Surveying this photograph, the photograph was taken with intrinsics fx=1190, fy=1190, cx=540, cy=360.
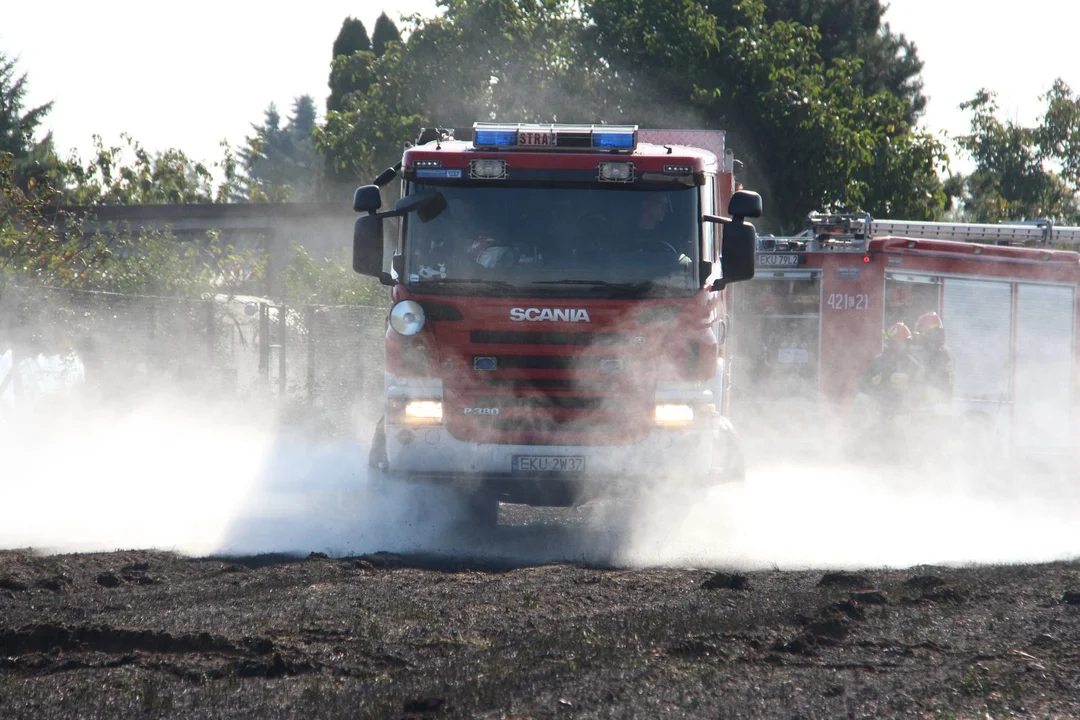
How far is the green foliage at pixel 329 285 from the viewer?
2155 centimetres

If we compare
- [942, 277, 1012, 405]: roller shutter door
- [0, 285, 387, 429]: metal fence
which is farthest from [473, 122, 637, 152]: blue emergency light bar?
[942, 277, 1012, 405]: roller shutter door

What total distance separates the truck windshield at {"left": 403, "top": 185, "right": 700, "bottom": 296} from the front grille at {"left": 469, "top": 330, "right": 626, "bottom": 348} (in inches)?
11.0

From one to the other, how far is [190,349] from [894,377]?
29.9ft

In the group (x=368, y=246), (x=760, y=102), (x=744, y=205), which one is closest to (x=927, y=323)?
(x=744, y=205)

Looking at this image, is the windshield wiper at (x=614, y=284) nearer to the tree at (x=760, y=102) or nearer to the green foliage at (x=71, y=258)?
the green foliage at (x=71, y=258)

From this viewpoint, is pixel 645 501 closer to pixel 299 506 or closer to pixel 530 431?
pixel 530 431

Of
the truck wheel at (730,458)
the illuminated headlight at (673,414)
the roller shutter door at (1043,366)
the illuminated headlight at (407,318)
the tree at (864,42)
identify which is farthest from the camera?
the tree at (864,42)

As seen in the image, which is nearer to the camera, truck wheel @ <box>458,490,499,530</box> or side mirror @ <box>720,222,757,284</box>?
side mirror @ <box>720,222,757,284</box>

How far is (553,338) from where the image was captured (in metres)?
8.00

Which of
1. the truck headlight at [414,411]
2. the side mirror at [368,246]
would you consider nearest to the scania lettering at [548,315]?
the truck headlight at [414,411]

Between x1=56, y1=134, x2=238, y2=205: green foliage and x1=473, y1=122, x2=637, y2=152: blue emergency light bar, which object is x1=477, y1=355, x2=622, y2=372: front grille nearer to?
x1=473, y1=122, x2=637, y2=152: blue emergency light bar

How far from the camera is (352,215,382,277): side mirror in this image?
822 cm

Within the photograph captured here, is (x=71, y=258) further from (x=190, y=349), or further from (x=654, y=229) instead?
(x=654, y=229)

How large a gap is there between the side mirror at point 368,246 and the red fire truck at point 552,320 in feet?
0.05
